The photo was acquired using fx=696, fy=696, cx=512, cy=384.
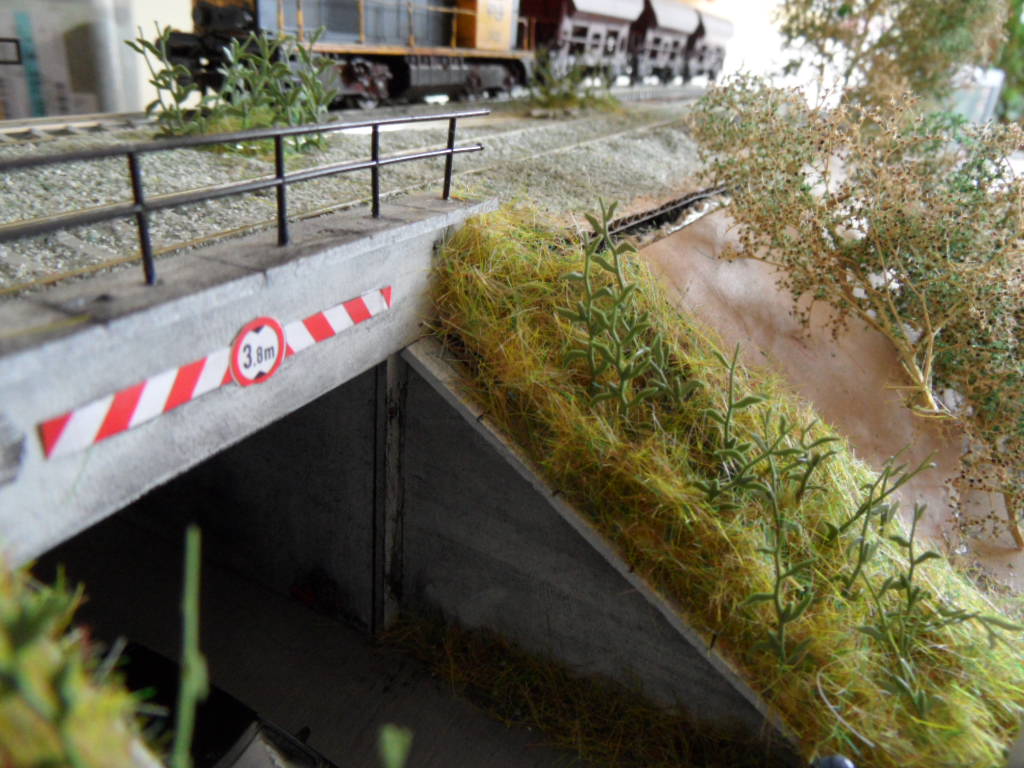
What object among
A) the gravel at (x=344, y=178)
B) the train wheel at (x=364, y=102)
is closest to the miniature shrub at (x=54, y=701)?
the gravel at (x=344, y=178)

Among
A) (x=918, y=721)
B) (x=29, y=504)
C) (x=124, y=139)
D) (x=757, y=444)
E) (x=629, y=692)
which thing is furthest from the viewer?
(x=124, y=139)

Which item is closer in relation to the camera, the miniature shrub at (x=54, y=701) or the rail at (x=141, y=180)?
the miniature shrub at (x=54, y=701)

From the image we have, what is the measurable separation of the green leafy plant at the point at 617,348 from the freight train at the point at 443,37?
17.8 ft

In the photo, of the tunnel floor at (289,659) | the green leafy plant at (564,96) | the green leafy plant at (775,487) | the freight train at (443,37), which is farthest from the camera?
the green leafy plant at (564,96)

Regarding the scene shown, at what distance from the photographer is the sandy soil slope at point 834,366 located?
6043 mm

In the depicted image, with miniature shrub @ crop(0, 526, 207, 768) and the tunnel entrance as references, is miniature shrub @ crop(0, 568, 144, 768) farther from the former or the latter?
the tunnel entrance

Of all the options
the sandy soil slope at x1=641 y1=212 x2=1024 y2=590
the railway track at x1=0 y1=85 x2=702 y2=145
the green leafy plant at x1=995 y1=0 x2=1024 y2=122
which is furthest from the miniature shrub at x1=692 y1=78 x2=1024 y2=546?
the green leafy plant at x1=995 y1=0 x2=1024 y2=122

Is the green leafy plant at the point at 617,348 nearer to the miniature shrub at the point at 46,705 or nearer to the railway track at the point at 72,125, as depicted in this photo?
the miniature shrub at the point at 46,705

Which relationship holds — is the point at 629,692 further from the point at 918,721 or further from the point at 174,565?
the point at 174,565

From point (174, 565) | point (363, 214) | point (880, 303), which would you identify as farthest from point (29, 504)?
point (880, 303)

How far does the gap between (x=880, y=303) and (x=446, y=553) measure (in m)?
4.42

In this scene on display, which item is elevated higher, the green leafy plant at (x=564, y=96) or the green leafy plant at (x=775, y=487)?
the green leafy plant at (x=564, y=96)

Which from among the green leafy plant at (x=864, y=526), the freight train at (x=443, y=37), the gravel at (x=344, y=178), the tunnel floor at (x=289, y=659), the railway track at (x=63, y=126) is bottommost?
the tunnel floor at (x=289, y=659)

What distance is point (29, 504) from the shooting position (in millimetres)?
2582
